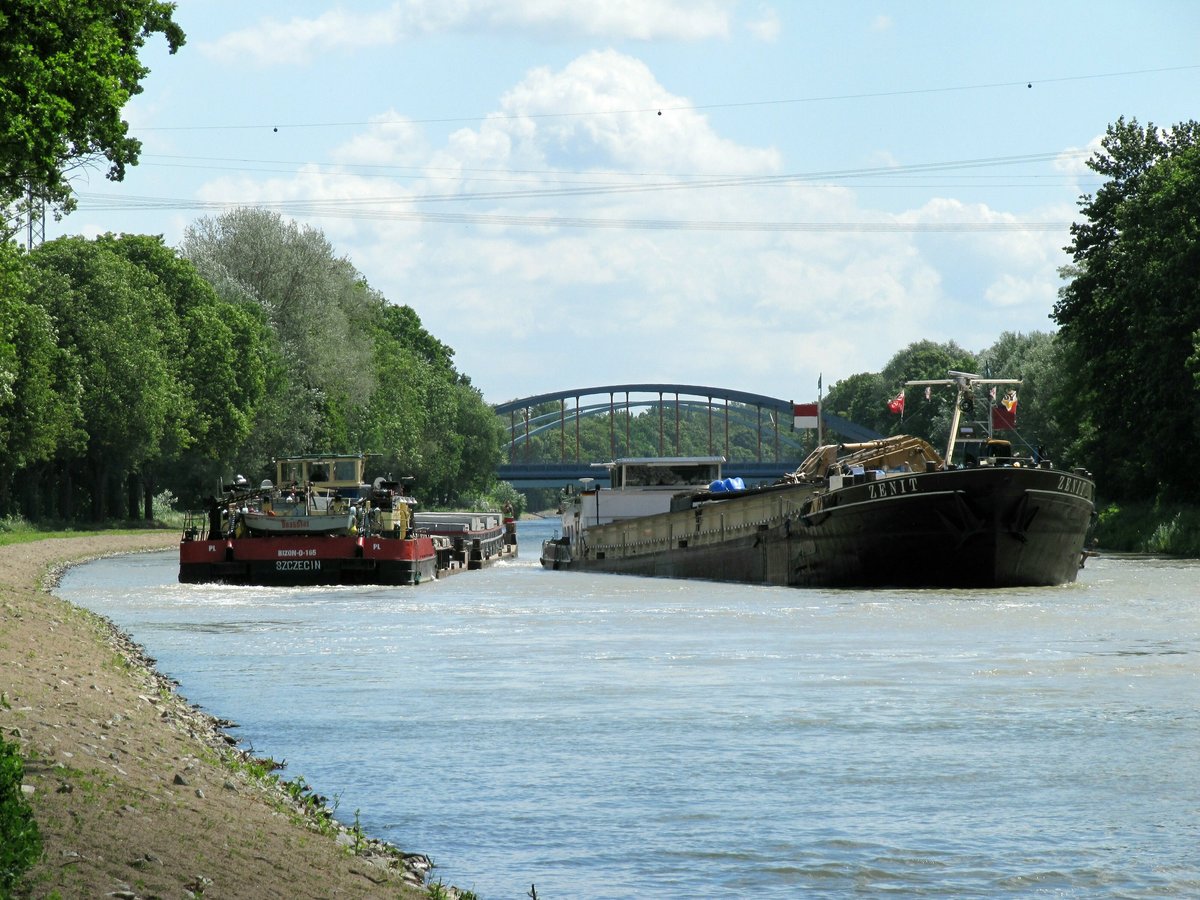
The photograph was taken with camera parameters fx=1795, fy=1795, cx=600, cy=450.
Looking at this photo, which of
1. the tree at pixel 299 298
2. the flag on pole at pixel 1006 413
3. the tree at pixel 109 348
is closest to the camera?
the flag on pole at pixel 1006 413

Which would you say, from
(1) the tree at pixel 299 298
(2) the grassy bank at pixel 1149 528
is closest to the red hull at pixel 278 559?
(2) the grassy bank at pixel 1149 528

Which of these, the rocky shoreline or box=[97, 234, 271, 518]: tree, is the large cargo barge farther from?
box=[97, 234, 271, 518]: tree

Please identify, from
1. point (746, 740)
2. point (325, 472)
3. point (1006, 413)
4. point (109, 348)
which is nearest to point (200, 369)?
point (109, 348)

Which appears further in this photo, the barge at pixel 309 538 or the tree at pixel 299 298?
the tree at pixel 299 298

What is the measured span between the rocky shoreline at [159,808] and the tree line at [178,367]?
93.3 feet

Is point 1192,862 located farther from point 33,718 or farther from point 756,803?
point 33,718

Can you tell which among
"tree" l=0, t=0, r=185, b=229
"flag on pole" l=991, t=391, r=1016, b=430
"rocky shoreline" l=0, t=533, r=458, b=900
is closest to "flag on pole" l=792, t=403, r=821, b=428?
"flag on pole" l=991, t=391, r=1016, b=430

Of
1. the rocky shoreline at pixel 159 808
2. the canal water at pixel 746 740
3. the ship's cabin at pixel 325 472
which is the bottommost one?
the canal water at pixel 746 740

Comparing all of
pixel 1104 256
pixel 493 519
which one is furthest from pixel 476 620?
pixel 493 519

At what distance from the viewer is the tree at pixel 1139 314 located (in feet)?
209

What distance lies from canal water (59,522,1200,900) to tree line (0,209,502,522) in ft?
70.9

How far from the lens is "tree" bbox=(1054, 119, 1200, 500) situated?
6366cm

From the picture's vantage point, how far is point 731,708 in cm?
2005

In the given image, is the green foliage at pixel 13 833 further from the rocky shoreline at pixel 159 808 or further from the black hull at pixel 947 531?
the black hull at pixel 947 531
